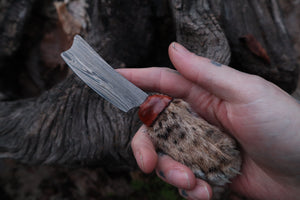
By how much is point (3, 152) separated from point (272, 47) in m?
3.62

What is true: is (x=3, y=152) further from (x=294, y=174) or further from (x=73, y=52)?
(x=294, y=174)

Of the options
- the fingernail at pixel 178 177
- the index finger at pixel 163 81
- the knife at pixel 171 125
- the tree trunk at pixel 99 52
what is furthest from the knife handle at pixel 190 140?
the tree trunk at pixel 99 52

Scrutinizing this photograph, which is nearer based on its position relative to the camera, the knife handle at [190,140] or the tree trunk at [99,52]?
the knife handle at [190,140]

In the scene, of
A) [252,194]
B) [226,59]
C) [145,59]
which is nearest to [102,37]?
[145,59]

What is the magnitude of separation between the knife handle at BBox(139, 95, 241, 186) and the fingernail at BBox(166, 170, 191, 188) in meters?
0.12

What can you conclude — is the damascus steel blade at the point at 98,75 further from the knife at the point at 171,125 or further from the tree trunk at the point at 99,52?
the tree trunk at the point at 99,52

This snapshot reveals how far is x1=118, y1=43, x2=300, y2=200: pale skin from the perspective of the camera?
6.07 feet

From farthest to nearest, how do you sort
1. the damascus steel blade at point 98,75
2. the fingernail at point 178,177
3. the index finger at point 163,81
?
the index finger at point 163,81 < the damascus steel blade at point 98,75 < the fingernail at point 178,177

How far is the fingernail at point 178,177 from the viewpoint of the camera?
71.1 inches

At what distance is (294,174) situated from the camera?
197 centimetres

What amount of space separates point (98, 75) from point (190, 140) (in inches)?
41.6

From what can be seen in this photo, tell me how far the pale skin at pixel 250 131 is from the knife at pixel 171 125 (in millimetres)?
113

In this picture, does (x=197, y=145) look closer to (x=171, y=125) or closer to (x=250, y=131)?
(x=171, y=125)

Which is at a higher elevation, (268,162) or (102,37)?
(102,37)
